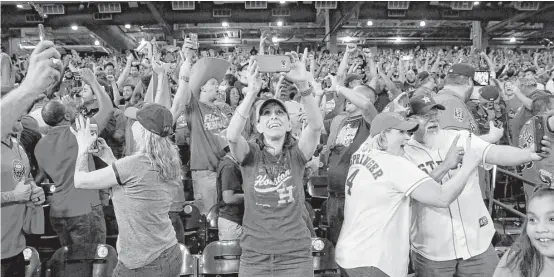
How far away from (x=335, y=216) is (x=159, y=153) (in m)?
1.81

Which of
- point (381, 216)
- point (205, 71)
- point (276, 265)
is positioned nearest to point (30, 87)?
point (276, 265)

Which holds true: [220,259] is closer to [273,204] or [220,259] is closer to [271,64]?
[273,204]

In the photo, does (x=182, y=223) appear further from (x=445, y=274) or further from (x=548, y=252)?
(x=548, y=252)

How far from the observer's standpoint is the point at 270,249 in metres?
2.87

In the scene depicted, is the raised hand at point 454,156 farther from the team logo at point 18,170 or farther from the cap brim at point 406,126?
the team logo at point 18,170

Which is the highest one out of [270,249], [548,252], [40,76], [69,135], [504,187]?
[40,76]

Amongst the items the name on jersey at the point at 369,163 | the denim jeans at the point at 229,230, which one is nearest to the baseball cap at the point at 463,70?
the name on jersey at the point at 369,163

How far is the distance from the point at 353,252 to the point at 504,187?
18.0 feet

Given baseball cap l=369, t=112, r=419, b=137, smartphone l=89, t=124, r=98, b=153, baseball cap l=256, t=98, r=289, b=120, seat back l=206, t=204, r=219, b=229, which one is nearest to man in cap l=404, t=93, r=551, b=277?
baseball cap l=369, t=112, r=419, b=137

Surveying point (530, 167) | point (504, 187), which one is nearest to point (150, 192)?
point (530, 167)

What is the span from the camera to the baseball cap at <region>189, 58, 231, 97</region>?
4.57 metres

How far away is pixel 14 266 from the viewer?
10.7 feet

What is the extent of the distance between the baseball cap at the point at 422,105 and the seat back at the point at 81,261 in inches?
89.9

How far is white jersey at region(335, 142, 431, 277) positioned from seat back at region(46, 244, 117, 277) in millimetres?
1747
